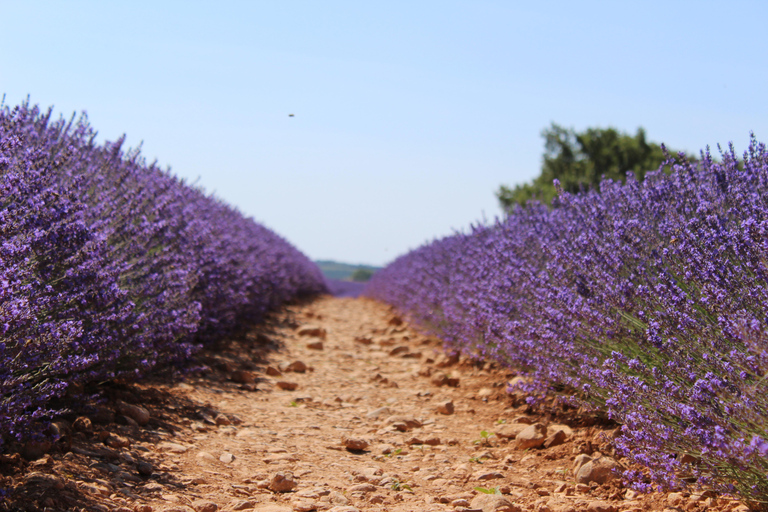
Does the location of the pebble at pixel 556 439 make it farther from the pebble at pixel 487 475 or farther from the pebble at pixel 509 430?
the pebble at pixel 487 475

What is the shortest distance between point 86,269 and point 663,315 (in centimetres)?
276

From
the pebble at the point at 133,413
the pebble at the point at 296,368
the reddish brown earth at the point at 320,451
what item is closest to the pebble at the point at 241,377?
the reddish brown earth at the point at 320,451

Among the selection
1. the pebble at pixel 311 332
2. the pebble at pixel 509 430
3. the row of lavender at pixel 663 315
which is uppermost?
the row of lavender at pixel 663 315

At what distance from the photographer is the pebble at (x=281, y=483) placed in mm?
3040

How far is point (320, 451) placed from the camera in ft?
12.4

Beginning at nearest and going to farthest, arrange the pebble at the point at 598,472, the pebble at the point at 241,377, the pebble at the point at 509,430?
the pebble at the point at 598,472
the pebble at the point at 509,430
the pebble at the point at 241,377

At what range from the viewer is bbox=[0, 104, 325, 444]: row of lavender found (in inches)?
98.7

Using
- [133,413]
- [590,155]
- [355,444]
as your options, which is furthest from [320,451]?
[590,155]

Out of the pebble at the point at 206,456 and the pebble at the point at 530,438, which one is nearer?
the pebble at the point at 206,456

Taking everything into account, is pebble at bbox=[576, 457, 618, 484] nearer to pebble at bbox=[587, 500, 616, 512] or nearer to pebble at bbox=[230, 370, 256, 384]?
pebble at bbox=[587, 500, 616, 512]

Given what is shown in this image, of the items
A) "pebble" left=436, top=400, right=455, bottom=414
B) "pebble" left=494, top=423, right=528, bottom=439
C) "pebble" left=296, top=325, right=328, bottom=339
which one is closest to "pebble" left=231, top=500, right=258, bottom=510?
"pebble" left=494, top=423, right=528, bottom=439

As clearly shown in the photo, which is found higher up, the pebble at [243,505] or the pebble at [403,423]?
the pebble at [403,423]

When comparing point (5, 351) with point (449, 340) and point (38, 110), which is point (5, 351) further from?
point (449, 340)

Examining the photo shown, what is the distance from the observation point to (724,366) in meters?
2.21
